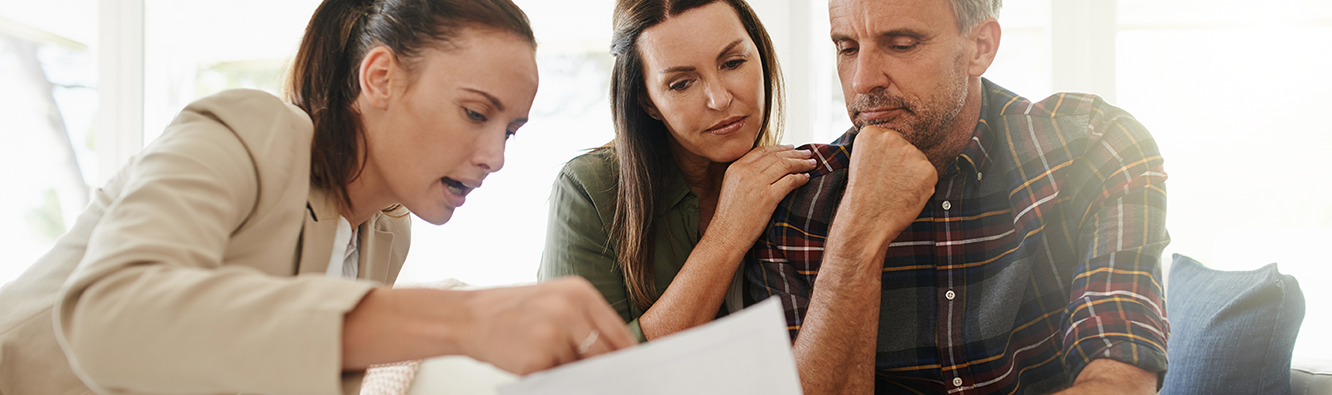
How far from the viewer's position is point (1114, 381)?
0.98 metres

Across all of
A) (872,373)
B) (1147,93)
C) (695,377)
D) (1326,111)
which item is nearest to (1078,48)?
(1147,93)

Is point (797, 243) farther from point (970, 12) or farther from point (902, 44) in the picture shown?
point (970, 12)

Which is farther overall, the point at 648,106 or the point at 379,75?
the point at 648,106

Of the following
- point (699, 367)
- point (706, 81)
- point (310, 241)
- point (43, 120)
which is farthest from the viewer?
point (43, 120)

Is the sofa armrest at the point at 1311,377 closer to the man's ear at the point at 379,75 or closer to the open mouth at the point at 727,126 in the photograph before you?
the open mouth at the point at 727,126

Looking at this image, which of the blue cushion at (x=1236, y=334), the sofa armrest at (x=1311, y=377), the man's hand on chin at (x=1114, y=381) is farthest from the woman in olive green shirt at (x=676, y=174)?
the sofa armrest at (x=1311, y=377)

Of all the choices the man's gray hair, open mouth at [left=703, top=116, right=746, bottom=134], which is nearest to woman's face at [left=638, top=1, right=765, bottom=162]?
open mouth at [left=703, top=116, right=746, bottom=134]

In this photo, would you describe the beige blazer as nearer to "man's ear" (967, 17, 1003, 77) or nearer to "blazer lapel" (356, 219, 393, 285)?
"blazer lapel" (356, 219, 393, 285)

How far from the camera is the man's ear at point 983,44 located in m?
1.36

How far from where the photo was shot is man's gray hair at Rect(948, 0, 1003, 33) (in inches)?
52.3

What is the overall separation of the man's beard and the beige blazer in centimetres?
95

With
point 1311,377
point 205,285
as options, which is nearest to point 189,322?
point 205,285

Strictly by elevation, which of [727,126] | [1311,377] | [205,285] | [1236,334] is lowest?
[1311,377]

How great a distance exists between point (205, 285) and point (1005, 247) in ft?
3.93
